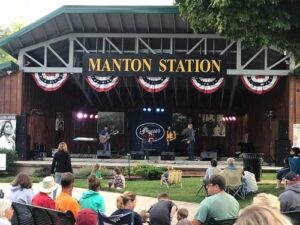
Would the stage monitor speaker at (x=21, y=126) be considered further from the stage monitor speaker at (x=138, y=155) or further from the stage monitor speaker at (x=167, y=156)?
the stage monitor speaker at (x=167, y=156)

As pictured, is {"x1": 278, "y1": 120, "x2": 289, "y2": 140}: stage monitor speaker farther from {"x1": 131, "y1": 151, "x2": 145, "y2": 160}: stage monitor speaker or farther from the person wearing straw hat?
the person wearing straw hat

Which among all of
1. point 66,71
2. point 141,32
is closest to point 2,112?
point 66,71

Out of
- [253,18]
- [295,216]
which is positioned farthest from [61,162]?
[295,216]

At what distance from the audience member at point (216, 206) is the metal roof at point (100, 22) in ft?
56.5

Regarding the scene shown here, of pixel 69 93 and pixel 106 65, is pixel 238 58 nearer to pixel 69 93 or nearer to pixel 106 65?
pixel 106 65

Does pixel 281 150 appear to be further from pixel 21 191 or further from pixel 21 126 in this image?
pixel 21 191

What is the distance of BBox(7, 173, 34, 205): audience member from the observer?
25.5 feet

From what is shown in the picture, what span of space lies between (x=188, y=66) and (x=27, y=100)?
780 centimetres

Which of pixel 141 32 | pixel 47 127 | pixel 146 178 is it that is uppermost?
pixel 141 32

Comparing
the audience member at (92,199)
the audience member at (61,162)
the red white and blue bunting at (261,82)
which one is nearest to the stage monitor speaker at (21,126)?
the red white and blue bunting at (261,82)

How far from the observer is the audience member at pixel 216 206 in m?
6.21

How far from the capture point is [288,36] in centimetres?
1160

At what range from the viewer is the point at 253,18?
424 inches

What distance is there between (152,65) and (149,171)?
513 centimetres
